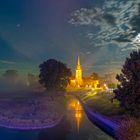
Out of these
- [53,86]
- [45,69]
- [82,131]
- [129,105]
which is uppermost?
[45,69]

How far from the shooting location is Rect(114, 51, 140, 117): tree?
5517cm

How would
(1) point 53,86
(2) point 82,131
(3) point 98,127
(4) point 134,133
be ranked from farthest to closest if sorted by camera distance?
(1) point 53,86
(3) point 98,127
(2) point 82,131
(4) point 134,133

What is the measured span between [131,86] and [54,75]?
9408 centimetres

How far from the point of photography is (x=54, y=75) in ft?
488

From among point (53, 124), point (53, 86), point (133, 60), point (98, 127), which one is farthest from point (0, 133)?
point (53, 86)

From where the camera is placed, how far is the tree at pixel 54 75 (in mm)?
149375

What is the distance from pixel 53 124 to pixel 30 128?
8.28 metres

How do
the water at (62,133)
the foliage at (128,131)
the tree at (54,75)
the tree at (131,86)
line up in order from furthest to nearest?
the tree at (54,75)
the water at (62,133)
the tree at (131,86)
the foliage at (128,131)

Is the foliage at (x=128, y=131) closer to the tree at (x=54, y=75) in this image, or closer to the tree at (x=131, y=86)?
the tree at (x=131, y=86)

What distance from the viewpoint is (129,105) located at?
181 ft

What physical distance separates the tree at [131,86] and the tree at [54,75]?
8975 centimetres

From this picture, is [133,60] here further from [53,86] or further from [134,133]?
[53,86]

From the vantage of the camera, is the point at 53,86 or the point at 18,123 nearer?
the point at 18,123

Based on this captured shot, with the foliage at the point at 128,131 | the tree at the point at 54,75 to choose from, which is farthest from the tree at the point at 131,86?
the tree at the point at 54,75
